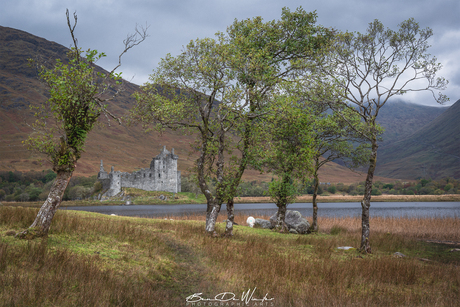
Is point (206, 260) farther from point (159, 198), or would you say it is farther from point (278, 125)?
point (159, 198)

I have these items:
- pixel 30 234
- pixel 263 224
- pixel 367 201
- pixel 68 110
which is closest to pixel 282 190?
pixel 263 224

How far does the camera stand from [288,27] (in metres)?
18.6

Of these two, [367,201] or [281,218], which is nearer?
[367,201]

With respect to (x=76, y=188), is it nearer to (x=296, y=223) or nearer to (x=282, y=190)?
(x=296, y=223)

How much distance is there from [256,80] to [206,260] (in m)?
10.4

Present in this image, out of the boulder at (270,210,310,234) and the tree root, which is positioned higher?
the tree root

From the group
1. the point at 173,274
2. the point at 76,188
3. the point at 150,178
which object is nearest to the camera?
the point at 173,274

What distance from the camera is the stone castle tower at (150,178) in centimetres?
8256

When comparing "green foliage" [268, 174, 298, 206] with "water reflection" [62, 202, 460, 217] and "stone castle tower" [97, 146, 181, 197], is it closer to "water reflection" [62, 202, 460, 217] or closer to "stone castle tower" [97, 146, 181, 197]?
"water reflection" [62, 202, 460, 217]

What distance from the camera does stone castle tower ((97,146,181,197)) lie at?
82562 millimetres

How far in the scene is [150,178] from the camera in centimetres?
8650
